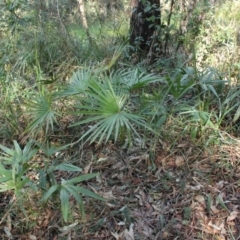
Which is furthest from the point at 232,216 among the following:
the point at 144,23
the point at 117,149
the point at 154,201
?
the point at 144,23

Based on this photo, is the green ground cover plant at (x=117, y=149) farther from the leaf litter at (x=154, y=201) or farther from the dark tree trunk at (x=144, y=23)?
the dark tree trunk at (x=144, y=23)

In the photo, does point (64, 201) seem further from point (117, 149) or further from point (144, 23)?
point (144, 23)

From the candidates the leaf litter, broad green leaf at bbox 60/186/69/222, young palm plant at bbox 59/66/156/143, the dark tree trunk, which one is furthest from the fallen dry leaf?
the dark tree trunk

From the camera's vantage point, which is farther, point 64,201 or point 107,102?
point 107,102

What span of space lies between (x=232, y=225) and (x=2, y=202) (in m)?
1.79

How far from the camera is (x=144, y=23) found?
173 inches

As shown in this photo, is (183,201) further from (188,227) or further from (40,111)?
(40,111)

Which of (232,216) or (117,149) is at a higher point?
(117,149)

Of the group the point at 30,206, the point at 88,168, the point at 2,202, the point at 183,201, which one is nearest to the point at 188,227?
the point at 183,201

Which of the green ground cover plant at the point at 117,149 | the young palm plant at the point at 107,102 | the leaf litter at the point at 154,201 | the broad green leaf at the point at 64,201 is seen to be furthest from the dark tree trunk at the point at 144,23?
the broad green leaf at the point at 64,201

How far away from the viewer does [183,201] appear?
2.52 m

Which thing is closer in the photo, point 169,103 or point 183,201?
point 183,201

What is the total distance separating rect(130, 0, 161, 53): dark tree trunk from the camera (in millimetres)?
4184

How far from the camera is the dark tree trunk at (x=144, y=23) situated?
418 centimetres
